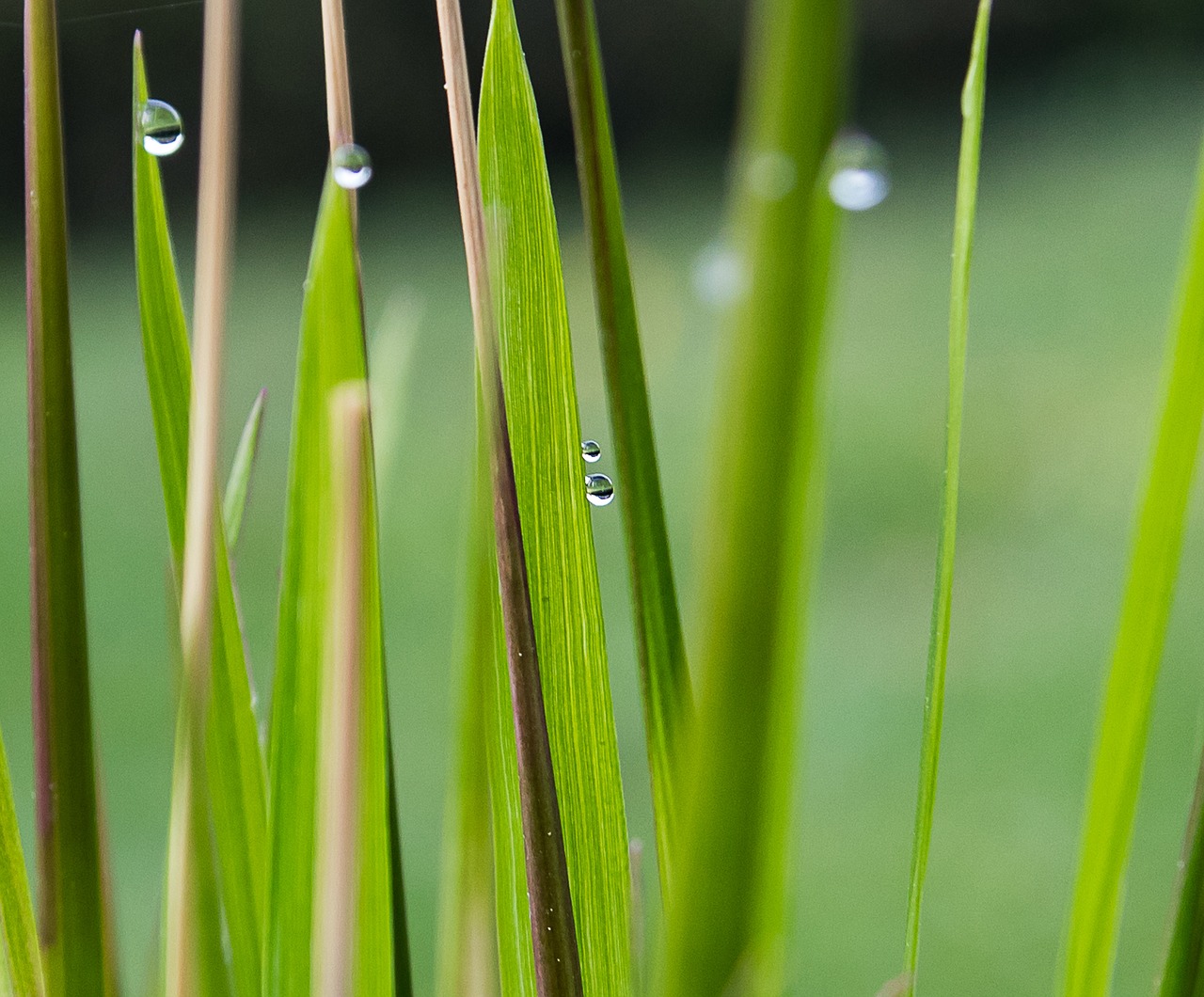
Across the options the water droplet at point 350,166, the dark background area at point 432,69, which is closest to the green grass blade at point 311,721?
the water droplet at point 350,166

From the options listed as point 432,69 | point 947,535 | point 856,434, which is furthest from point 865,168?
point 432,69


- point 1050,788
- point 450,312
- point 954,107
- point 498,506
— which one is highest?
point 954,107

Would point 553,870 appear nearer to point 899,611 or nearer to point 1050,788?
point 1050,788

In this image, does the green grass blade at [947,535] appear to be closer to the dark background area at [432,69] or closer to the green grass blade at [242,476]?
the green grass blade at [242,476]

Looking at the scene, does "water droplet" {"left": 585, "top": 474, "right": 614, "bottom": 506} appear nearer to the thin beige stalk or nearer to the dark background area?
the thin beige stalk

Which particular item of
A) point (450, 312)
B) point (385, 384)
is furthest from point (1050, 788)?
point (450, 312)

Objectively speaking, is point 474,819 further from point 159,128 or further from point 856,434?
point 856,434
